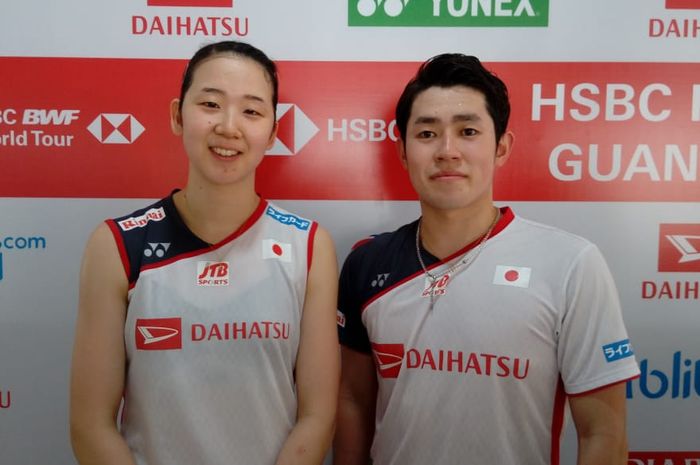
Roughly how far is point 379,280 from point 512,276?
12.2 inches

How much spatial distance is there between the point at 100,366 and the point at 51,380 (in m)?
0.66

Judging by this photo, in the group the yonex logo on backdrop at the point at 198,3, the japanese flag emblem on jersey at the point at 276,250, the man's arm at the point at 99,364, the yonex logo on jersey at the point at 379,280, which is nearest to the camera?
the man's arm at the point at 99,364

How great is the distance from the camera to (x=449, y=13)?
5.42 feet

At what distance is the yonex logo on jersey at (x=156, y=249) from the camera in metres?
1.24

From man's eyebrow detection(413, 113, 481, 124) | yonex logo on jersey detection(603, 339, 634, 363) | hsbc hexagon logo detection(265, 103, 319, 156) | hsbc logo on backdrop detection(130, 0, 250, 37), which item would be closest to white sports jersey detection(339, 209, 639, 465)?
yonex logo on jersey detection(603, 339, 634, 363)

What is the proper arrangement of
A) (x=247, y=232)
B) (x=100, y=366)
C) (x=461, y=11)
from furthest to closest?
(x=461, y=11) < (x=247, y=232) < (x=100, y=366)

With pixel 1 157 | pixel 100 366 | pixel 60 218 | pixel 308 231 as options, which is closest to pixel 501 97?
pixel 308 231

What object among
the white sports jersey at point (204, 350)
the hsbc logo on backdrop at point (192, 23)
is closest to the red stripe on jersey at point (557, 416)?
the white sports jersey at point (204, 350)

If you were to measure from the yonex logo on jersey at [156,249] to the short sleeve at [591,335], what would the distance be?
2.83 feet

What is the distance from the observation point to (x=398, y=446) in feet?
4.34

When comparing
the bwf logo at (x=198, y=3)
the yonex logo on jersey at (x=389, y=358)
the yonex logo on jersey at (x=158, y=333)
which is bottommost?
the yonex logo on jersey at (x=389, y=358)

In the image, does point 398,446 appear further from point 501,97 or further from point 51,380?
point 51,380

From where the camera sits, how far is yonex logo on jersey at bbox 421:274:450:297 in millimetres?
1300

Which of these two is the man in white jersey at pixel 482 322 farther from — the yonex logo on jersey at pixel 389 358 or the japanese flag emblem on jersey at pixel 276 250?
the japanese flag emblem on jersey at pixel 276 250
